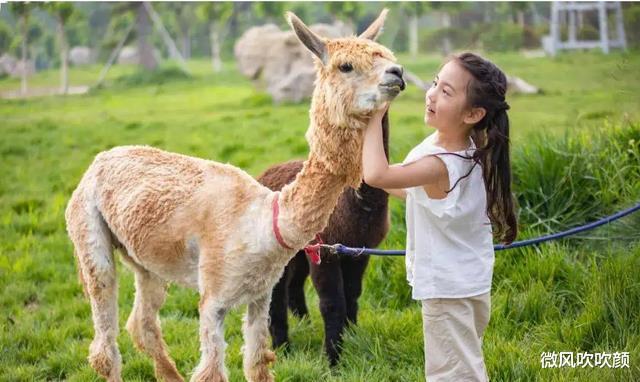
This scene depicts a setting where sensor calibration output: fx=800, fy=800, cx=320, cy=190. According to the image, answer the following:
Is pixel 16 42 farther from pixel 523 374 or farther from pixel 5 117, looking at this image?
pixel 523 374

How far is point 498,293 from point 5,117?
Answer: 7.55 m

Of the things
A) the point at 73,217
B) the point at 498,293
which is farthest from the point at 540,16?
the point at 73,217

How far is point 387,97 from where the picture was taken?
252cm

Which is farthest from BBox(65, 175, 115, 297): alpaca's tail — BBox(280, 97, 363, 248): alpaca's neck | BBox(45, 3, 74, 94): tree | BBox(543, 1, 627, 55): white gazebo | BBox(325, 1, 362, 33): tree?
BBox(325, 1, 362, 33): tree

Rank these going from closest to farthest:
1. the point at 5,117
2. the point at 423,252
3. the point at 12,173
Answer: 1. the point at 423,252
2. the point at 12,173
3. the point at 5,117

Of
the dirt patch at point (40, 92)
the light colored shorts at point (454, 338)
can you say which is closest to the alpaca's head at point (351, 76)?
the light colored shorts at point (454, 338)

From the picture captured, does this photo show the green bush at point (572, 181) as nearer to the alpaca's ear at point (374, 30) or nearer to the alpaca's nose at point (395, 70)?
the alpaca's ear at point (374, 30)

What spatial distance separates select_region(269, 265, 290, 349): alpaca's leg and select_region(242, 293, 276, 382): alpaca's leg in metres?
1.07

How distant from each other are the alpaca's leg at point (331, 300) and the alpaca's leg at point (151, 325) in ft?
2.59

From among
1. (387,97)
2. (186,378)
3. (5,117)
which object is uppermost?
(387,97)

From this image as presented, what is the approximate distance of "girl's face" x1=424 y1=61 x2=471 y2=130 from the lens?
2.70m

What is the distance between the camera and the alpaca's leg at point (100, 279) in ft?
11.0

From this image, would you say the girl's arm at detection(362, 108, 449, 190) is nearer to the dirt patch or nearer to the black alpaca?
the black alpaca

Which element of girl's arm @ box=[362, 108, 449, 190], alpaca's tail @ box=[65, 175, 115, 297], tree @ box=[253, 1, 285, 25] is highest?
tree @ box=[253, 1, 285, 25]
